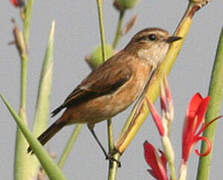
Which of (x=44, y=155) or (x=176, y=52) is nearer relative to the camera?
(x=44, y=155)

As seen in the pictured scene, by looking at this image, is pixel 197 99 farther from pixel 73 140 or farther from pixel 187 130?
pixel 73 140

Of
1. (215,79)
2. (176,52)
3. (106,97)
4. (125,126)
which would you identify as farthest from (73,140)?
(106,97)

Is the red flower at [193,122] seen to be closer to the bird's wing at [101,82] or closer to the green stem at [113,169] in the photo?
the green stem at [113,169]

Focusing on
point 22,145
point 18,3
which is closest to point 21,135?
point 22,145

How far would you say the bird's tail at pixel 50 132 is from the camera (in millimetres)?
3028

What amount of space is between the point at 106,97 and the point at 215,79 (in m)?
1.75

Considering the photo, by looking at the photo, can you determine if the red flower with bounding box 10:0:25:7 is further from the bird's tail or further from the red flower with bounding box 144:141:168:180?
the red flower with bounding box 144:141:168:180

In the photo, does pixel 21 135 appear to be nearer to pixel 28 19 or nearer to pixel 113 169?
pixel 28 19

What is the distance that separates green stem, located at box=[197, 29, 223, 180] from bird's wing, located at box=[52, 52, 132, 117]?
1484mm

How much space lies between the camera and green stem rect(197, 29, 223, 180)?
1.74 metres

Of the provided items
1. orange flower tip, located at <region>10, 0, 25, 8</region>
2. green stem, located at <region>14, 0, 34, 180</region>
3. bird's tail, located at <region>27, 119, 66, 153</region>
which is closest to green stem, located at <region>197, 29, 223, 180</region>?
green stem, located at <region>14, 0, 34, 180</region>

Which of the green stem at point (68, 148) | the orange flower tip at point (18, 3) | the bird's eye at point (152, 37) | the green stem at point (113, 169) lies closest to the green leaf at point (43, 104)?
the green stem at point (68, 148)

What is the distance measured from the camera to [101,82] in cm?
346

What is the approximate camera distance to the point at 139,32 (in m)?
3.79
